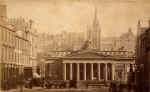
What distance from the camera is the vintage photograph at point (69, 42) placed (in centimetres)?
806

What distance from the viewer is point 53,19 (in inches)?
325

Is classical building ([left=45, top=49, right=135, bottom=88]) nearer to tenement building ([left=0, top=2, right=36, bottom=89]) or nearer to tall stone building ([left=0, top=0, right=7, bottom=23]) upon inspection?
tenement building ([left=0, top=2, right=36, bottom=89])

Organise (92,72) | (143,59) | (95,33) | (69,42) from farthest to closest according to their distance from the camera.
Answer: (92,72) → (69,42) → (95,33) → (143,59)

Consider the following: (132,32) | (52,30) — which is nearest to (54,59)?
(52,30)

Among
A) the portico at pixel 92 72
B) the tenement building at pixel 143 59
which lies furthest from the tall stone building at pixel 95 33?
the tenement building at pixel 143 59

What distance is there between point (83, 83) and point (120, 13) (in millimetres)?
1744

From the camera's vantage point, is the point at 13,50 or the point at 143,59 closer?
the point at 143,59

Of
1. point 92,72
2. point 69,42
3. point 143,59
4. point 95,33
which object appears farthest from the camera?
point 92,72

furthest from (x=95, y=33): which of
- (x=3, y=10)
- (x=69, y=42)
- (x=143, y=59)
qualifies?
(x=3, y=10)

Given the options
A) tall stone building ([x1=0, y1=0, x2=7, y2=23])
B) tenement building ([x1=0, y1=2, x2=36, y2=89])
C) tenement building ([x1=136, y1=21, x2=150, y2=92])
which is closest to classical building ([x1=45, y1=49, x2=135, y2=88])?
tenement building ([x1=136, y1=21, x2=150, y2=92])

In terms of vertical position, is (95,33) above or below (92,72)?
above

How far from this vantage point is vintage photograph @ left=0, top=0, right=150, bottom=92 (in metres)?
8.06

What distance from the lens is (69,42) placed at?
824 cm

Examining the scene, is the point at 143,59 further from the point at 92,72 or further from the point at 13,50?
the point at 13,50
